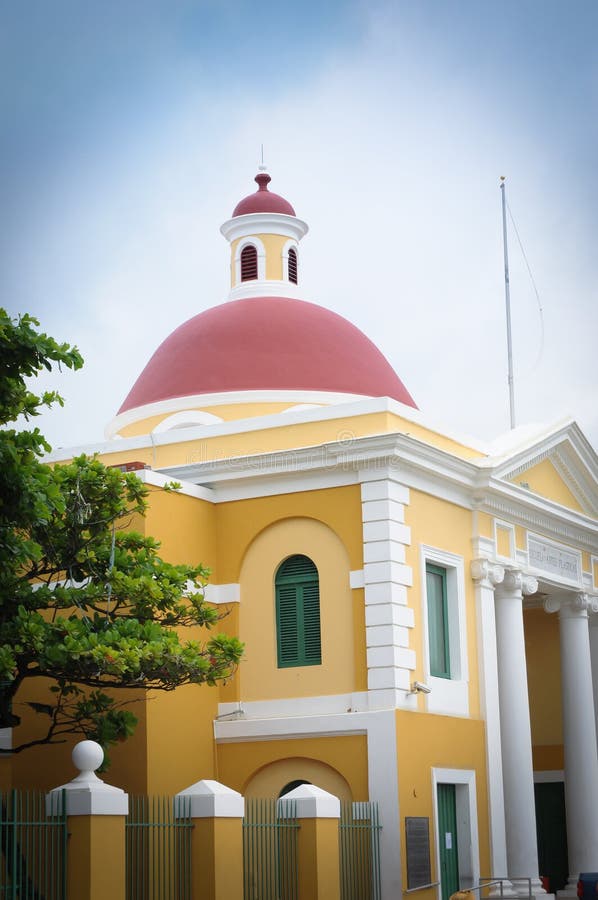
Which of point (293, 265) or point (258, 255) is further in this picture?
point (293, 265)

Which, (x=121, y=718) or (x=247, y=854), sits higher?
(x=121, y=718)

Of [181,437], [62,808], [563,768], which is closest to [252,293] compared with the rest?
[181,437]

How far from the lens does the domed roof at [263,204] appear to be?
29.1 m

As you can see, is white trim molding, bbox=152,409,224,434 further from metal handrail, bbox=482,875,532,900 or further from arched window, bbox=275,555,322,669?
metal handrail, bbox=482,875,532,900

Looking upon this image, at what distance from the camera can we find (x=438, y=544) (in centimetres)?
2073

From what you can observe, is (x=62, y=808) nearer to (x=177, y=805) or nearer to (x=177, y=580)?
(x=177, y=805)

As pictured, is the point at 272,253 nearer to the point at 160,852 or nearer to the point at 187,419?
the point at 187,419

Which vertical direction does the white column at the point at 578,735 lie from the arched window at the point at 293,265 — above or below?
below

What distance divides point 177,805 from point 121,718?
1.68 meters

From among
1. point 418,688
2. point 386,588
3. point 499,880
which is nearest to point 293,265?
point 386,588

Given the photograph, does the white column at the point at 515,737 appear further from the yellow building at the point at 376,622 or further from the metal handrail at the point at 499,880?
the metal handrail at the point at 499,880

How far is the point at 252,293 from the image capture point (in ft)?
92.5

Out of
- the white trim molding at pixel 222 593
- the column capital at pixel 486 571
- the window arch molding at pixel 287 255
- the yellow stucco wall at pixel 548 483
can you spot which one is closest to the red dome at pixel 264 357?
the window arch molding at pixel 287 255

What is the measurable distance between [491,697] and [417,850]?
3.35m
